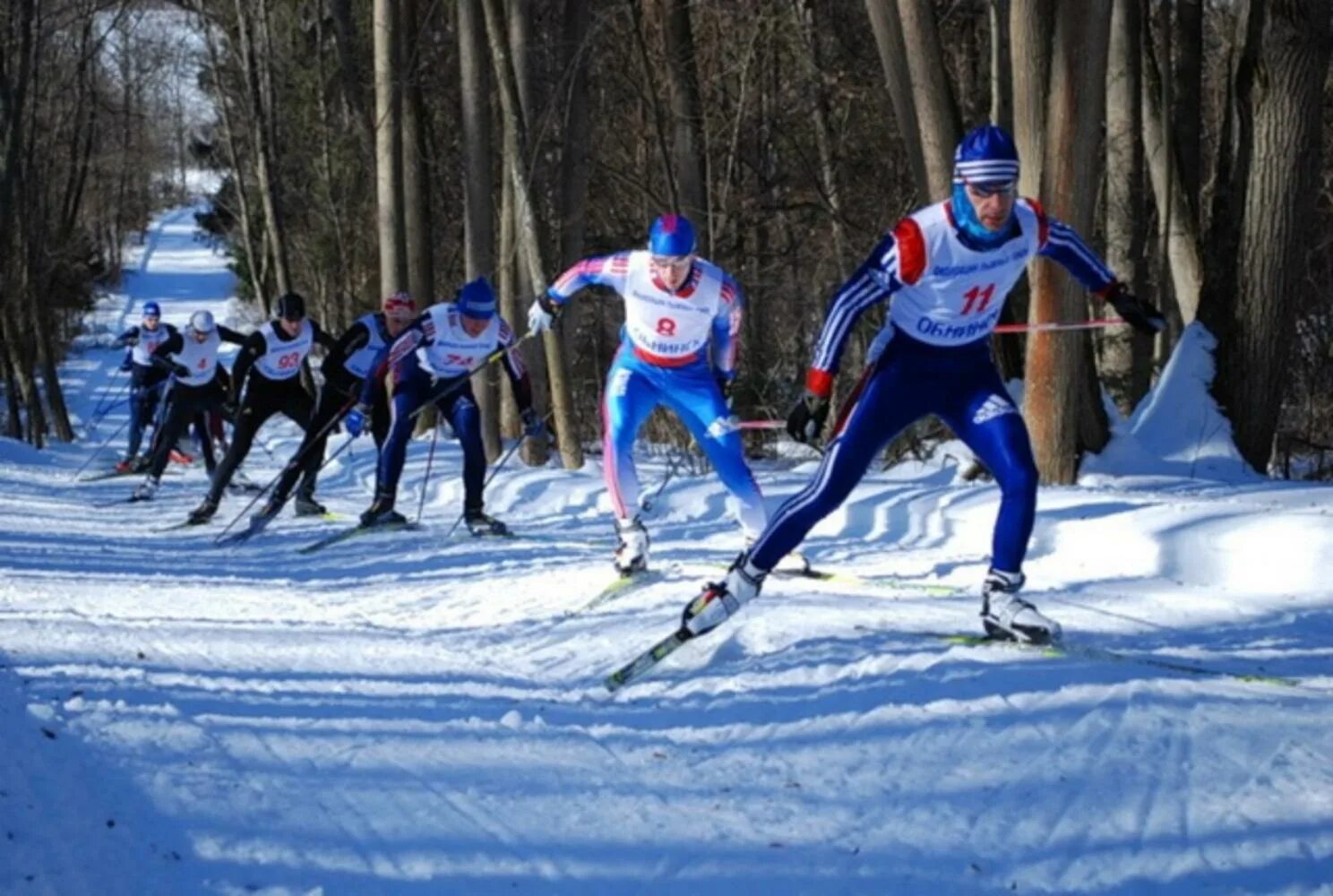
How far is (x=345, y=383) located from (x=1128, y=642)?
357 inches

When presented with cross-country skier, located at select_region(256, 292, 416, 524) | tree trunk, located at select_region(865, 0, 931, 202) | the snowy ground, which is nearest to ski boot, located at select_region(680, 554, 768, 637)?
the snowy ground

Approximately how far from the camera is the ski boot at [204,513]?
1427cm

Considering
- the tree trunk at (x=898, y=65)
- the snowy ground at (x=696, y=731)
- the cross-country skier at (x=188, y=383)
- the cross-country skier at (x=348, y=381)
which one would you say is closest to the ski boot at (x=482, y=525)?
the snowy ground at (x=696, y=731)

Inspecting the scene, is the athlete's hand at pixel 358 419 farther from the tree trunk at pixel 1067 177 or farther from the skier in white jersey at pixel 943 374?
the skier in white jersey at pixel 943 374

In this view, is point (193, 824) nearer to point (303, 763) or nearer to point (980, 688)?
point (303, 763)

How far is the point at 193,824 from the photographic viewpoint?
14.4ft

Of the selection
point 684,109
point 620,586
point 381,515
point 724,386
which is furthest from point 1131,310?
point 684,109

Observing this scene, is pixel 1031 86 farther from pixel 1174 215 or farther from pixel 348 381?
pixel 348 381

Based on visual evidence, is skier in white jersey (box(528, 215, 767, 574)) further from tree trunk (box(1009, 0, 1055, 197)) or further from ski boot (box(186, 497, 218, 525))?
ski boot (box(186, 497, 218, 525))

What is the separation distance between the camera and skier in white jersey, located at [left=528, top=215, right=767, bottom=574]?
28.2 ft

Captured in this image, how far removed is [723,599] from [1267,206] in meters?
7.95

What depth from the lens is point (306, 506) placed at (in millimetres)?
14523

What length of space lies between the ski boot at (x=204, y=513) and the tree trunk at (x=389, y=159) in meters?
7.51

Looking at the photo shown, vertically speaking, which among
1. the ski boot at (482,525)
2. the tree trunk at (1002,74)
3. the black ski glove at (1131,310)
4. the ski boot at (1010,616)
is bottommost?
the ski boot at (482,525)
